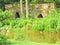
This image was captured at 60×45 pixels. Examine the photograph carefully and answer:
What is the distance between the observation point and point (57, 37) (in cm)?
2145

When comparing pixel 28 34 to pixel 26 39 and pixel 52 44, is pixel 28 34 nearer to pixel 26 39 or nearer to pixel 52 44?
pixel 26 39

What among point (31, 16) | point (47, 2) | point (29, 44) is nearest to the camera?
point (29, 44)

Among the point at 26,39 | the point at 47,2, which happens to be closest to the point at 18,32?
the point at 26,39

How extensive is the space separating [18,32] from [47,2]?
1533 centimetres

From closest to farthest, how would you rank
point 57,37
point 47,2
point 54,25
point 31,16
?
point 57,37
point 54,25
point 31,16
point 47,2

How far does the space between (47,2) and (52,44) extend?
17228 millimetres

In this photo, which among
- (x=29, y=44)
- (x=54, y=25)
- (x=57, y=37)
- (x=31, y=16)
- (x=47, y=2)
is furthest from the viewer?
(x=47, y=2)

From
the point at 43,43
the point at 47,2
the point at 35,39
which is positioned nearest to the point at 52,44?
the point at 43,43

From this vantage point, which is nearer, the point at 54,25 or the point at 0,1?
the point at 54,25

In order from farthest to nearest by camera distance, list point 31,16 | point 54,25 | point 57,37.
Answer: point 31,16
point 54,25
point 57,37

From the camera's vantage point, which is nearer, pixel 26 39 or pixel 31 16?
pixel 26 39

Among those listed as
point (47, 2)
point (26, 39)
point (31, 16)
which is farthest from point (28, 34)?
point (47, 2)

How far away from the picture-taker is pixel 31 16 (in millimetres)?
34125

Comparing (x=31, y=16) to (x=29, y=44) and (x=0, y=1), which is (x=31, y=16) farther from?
(x=29, y=44)
